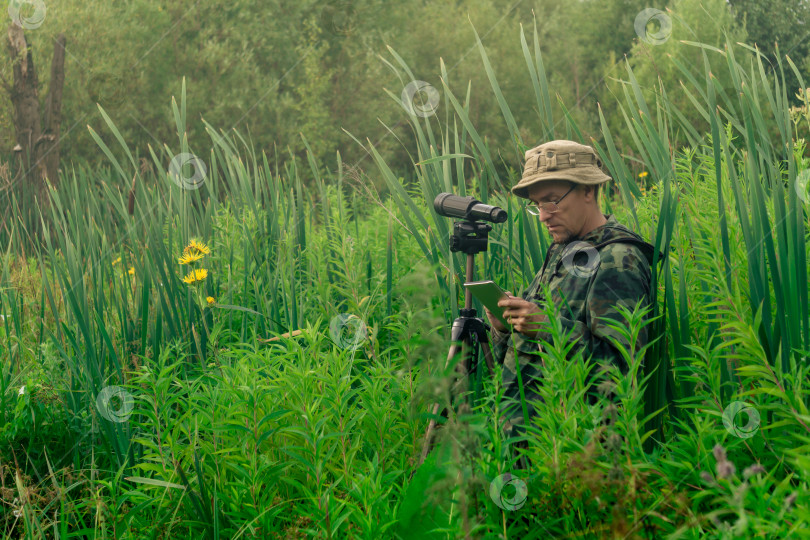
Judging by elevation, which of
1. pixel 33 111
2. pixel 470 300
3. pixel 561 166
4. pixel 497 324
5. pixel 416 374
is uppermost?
pixel 561 166

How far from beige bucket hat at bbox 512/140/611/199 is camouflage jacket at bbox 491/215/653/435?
0.19 m

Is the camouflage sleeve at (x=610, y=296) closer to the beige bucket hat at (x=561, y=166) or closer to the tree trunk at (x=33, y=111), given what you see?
the beige bucket hat at (x=561, y=166)

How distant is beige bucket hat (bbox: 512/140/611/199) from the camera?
2.35 metres

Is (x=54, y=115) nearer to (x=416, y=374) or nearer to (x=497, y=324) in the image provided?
(x=416, y=374)

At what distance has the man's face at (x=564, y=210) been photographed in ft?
7.88

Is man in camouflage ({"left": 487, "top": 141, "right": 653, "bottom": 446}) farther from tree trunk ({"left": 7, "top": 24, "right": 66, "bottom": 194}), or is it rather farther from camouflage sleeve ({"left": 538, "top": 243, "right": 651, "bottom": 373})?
tree trunk ({"left": 7, "top": 24, "right": 66, "bottom": 194})

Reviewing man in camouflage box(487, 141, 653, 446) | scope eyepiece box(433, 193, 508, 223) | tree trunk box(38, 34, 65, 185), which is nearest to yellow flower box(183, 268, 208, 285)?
scope eyepiece box(433, 193, 508, 223)

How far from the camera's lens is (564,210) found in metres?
2.40

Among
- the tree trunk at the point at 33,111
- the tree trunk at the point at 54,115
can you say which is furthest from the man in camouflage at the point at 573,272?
the tree trunk at the point at 54,115

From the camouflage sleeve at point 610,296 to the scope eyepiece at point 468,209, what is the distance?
0.38 metres

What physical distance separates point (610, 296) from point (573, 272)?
18 cm

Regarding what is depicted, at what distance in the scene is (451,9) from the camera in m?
27.7

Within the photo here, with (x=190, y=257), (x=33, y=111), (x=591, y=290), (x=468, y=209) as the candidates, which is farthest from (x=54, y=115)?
(x=591, y=290)

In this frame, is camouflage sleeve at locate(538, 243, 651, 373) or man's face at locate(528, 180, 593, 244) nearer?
camouflage sleeve at locate(538, 243, 651, 373)
